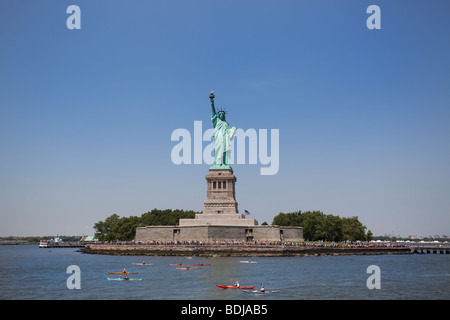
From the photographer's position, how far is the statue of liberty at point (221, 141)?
83812 mm

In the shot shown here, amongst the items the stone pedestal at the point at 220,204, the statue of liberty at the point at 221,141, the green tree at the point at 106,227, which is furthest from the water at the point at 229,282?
the green tree at the point at 106,227

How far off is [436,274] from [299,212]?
6033 centimetres

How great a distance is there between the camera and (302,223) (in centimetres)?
→ 9494

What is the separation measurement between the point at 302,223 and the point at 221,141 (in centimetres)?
2819

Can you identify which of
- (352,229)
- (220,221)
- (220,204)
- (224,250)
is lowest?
(224,250)

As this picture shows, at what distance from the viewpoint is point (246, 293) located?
30.8 m

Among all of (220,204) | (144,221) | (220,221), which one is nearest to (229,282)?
(220,221)

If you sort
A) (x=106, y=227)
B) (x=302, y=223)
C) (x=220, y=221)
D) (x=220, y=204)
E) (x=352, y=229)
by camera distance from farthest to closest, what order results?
(x=106, y=227), (x=352, y=229), (x=302, y=223), (x=220, y=204), (x=220, y=221)

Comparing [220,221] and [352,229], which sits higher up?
[220,221]

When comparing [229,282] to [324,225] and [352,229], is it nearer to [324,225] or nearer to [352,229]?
[324,225]

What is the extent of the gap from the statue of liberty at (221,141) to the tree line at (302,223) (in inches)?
924

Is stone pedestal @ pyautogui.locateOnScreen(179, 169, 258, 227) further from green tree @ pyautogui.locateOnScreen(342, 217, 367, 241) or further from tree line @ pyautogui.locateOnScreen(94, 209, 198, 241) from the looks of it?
green tree @ pyautogui.locateOnScreen(342, 217, 367, 241)

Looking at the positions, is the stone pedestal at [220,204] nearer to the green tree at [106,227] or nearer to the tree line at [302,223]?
the tree line at [302,223]
